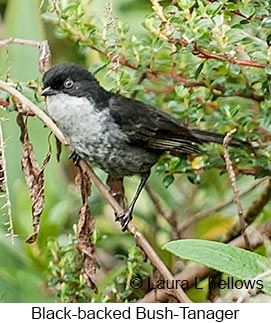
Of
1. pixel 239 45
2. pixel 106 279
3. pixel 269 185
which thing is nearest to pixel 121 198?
pixel 106 279

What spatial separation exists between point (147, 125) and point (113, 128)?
109 mm

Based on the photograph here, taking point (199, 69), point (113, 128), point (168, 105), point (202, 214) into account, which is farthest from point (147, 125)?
point (199, 69)

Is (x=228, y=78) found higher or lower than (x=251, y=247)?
higher

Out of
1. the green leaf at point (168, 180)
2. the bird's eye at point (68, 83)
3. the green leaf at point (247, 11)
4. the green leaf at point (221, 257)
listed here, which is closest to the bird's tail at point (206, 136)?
the green leaf at point (168, 180)

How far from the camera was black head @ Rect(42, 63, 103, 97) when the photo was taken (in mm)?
2566

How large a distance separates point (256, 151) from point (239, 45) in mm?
371

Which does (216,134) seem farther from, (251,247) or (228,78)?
(251,247)

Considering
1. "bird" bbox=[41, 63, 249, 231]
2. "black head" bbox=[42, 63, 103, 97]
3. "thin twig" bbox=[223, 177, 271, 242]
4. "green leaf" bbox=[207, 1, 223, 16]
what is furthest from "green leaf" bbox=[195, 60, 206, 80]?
"thin twig" bbox=[223, 177, 271, 242]

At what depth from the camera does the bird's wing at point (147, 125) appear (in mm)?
2746

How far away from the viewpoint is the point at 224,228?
3.11 metres

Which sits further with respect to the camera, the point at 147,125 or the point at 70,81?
the point at 147,125

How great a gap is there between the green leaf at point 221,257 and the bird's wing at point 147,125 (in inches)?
34.1

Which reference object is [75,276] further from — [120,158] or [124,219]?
[120,158]

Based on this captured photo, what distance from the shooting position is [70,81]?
2715 mm
